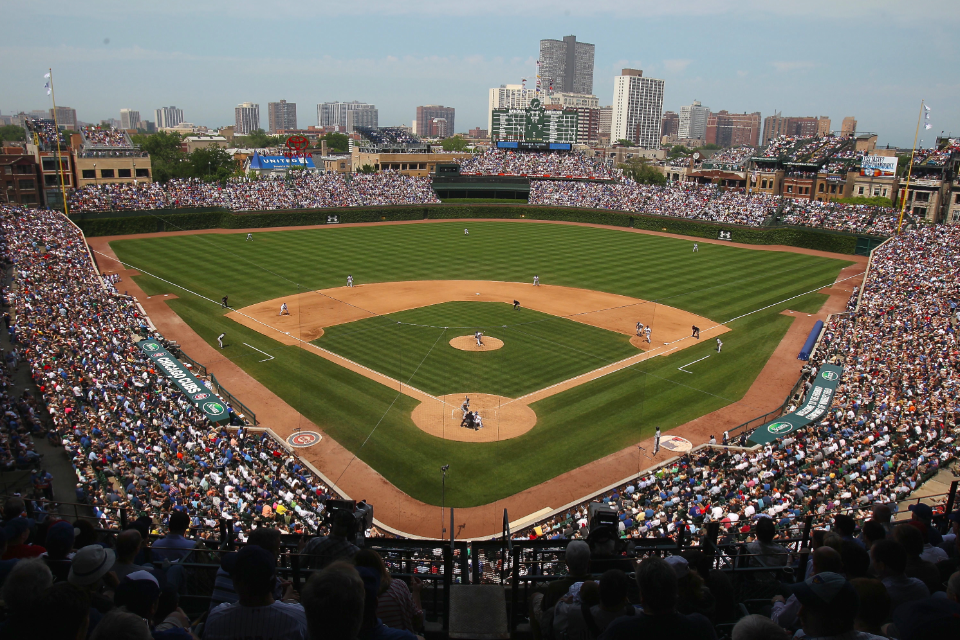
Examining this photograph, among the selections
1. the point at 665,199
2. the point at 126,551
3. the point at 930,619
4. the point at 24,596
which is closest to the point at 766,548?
the point at 930,619

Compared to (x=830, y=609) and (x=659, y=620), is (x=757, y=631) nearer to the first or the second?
(x=659, y=620)

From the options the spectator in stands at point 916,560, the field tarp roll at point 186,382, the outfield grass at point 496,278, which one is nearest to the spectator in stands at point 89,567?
the spectator in stands at point 916,560

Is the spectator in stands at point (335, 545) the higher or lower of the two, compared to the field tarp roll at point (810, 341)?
higher

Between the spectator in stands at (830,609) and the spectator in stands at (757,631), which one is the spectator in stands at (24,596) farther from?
the spectator in stands at (830,609)

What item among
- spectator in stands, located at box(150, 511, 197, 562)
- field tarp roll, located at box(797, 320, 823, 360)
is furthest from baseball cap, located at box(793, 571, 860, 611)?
field tarp roll, located at box(797, 320, 823, 360)

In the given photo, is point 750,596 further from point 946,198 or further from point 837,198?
point 837,198
